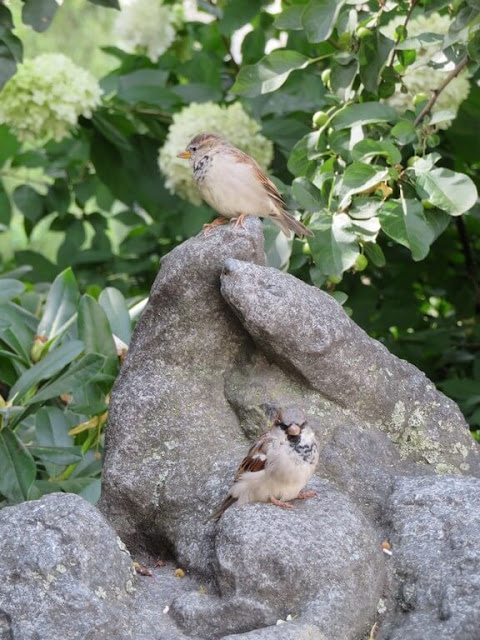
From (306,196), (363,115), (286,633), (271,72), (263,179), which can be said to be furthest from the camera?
(271,72)

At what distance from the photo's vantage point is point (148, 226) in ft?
18.6

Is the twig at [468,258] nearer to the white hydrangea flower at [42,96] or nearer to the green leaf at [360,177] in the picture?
the green leaf at [360,177]

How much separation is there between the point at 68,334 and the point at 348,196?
1432mm

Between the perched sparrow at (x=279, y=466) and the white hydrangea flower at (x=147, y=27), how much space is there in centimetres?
317

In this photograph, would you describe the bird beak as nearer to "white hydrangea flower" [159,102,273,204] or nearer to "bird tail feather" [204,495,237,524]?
"bird tail feather" [204,495,237,524]

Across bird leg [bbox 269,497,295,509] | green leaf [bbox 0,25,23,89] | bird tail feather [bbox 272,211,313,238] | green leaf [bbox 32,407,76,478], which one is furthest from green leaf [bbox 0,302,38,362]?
bird leg [bbox 269,497,295,509]

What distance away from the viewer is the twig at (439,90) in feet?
12.5

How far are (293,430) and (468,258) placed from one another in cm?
274

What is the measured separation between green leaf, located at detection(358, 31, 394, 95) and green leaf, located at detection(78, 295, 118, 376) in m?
1.22

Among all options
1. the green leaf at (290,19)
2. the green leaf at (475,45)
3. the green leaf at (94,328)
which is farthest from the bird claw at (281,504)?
the green leaf at (290,19)

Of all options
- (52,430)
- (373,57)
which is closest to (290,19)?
(373,57)

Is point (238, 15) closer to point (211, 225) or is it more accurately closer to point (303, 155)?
point (303, 155)

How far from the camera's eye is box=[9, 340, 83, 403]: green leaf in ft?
12.1

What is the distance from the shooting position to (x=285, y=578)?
231 centimetres
